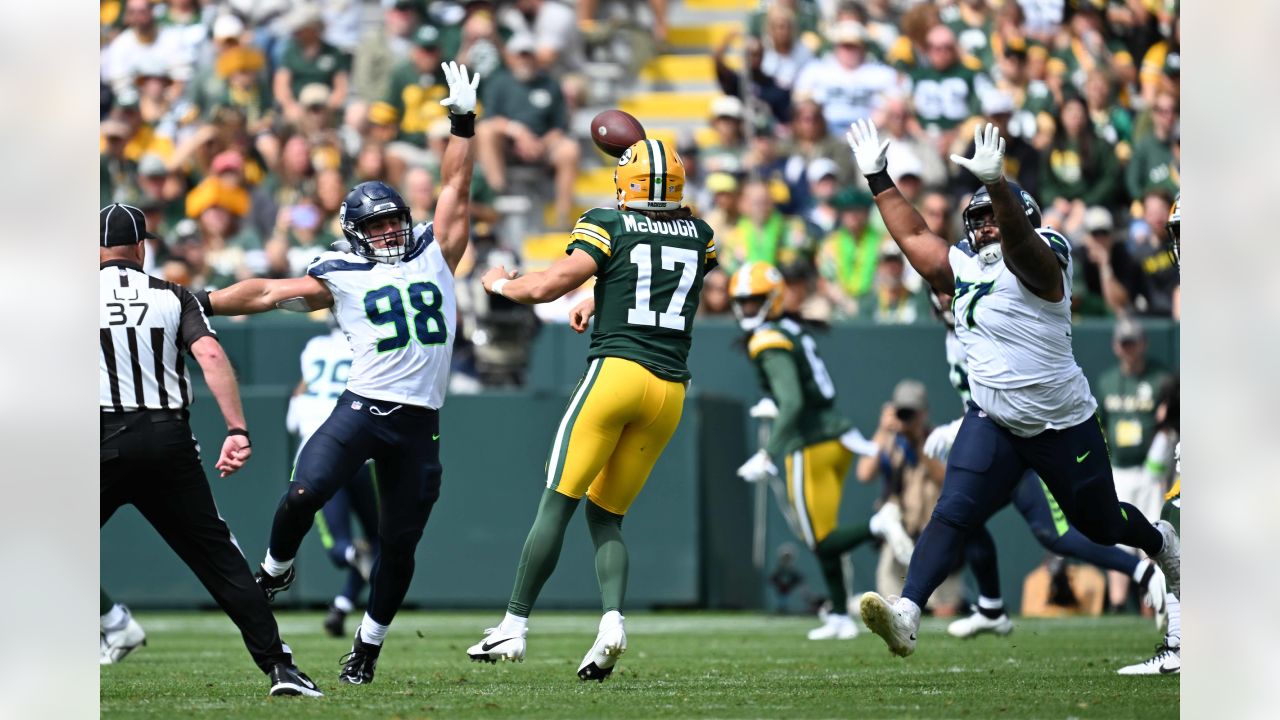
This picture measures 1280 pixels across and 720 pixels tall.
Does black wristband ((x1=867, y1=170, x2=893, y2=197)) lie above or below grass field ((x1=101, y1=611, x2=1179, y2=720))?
above

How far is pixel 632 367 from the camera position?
7.61 meters

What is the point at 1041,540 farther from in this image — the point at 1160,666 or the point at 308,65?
the point at 308,65

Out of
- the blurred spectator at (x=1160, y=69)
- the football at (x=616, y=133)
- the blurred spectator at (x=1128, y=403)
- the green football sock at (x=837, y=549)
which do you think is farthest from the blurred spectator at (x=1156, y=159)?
the football at (x=616, y=133)

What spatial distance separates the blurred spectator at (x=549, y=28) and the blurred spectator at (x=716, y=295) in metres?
3.65

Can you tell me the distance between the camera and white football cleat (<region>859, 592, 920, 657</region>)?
710 centimetres

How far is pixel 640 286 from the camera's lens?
7648 millimetres

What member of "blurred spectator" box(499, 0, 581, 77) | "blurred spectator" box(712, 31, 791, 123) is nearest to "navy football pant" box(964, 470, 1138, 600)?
"blurred spectator" box(712, 31, 791, 123)

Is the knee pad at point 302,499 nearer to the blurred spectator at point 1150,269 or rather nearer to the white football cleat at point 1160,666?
the white football cleat at point 1160,666

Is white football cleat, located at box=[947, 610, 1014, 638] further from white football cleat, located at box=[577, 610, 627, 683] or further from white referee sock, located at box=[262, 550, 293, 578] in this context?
white referee sock, located at box=[262, 550, 293, 578]

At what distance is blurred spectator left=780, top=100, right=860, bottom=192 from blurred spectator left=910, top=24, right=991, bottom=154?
2.19 feet

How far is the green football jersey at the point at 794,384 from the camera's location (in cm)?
1145

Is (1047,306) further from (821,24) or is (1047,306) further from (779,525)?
(821,24)

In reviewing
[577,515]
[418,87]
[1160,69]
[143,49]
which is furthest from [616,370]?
[143,49]
